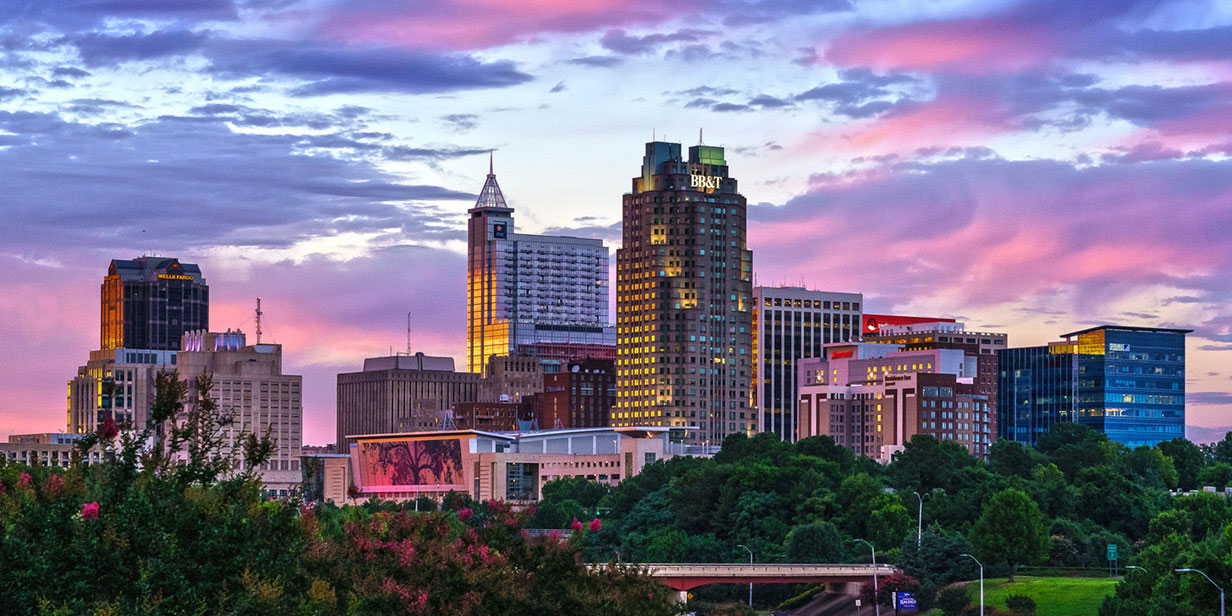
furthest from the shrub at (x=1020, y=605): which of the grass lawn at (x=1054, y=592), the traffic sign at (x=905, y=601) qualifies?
the traffic sign at (x=905, y=601)

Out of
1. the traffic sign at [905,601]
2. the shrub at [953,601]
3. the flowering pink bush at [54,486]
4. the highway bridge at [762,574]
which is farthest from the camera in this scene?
the highway bridge at [762,574]

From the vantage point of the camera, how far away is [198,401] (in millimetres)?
50062

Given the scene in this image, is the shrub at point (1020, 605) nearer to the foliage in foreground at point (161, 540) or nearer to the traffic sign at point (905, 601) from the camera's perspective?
the traffic sign at point (905, 601)

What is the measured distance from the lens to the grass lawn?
171 m

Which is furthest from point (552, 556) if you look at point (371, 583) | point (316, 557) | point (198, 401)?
point (198, 401)

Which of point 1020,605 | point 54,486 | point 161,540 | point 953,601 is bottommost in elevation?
point 953,601

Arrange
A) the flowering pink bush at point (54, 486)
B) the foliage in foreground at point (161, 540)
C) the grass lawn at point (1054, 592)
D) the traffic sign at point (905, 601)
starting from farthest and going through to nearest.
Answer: the traffic sign at point (905, 601) < the grass lawn at point (1054, 592) < the flowering pink bush at point (54, 486) < the foliage in foreground at point (161, 540)

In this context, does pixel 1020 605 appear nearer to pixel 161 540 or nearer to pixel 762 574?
pixel 762 574

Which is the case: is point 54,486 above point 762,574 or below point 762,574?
above

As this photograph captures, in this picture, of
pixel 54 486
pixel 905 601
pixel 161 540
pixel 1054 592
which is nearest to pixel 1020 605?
pixel 1054 592

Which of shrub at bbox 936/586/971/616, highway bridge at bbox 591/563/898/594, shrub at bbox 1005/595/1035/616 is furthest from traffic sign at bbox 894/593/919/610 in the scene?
highway bridge at bbox 591/563/898/594

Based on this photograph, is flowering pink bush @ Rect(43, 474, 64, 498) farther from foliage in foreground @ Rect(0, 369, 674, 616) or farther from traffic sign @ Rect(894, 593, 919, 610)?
traffic sign @ Rect(894, 593, 919, 610)

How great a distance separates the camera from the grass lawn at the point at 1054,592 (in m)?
171

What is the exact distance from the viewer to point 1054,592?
180 m
